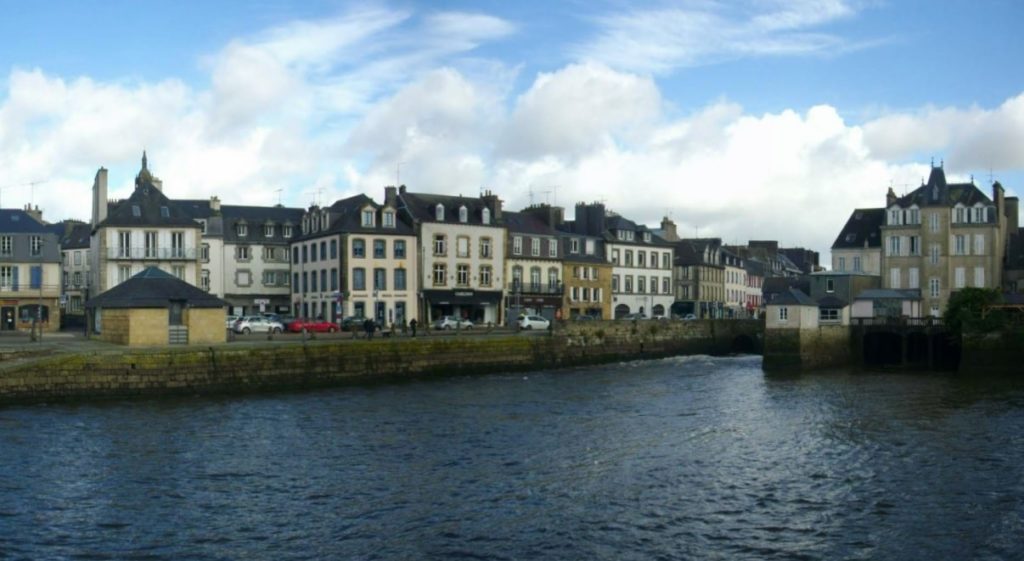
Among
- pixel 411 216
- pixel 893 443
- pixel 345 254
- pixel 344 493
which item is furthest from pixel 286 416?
pixel 411 216

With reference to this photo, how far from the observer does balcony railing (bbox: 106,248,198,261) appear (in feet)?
212

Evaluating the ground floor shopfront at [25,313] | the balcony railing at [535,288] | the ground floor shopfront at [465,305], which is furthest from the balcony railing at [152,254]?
the balcony railing at [535,288]

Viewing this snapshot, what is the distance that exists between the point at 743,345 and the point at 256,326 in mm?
37454

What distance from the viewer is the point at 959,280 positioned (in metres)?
74.2

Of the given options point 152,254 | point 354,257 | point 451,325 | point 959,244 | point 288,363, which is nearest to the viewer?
point 288,363

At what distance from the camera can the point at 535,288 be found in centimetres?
7888

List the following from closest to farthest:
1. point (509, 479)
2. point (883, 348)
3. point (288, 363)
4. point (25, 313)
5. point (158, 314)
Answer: point (509, 479)
point (288, 363)
point (158, 314)
point (25, 313)
point (883, 348)

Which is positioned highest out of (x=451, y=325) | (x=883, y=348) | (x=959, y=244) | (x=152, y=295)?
(x=959, y=244)

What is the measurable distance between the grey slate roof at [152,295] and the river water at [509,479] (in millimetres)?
7602

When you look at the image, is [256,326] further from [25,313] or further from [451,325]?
[25,313]

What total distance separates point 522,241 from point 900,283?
29.3 metres

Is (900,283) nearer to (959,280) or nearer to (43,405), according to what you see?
(959,280)

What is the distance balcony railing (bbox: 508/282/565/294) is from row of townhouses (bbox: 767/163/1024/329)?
57.7ft

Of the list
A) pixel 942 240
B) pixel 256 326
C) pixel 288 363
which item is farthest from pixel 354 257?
pixel 942 240
